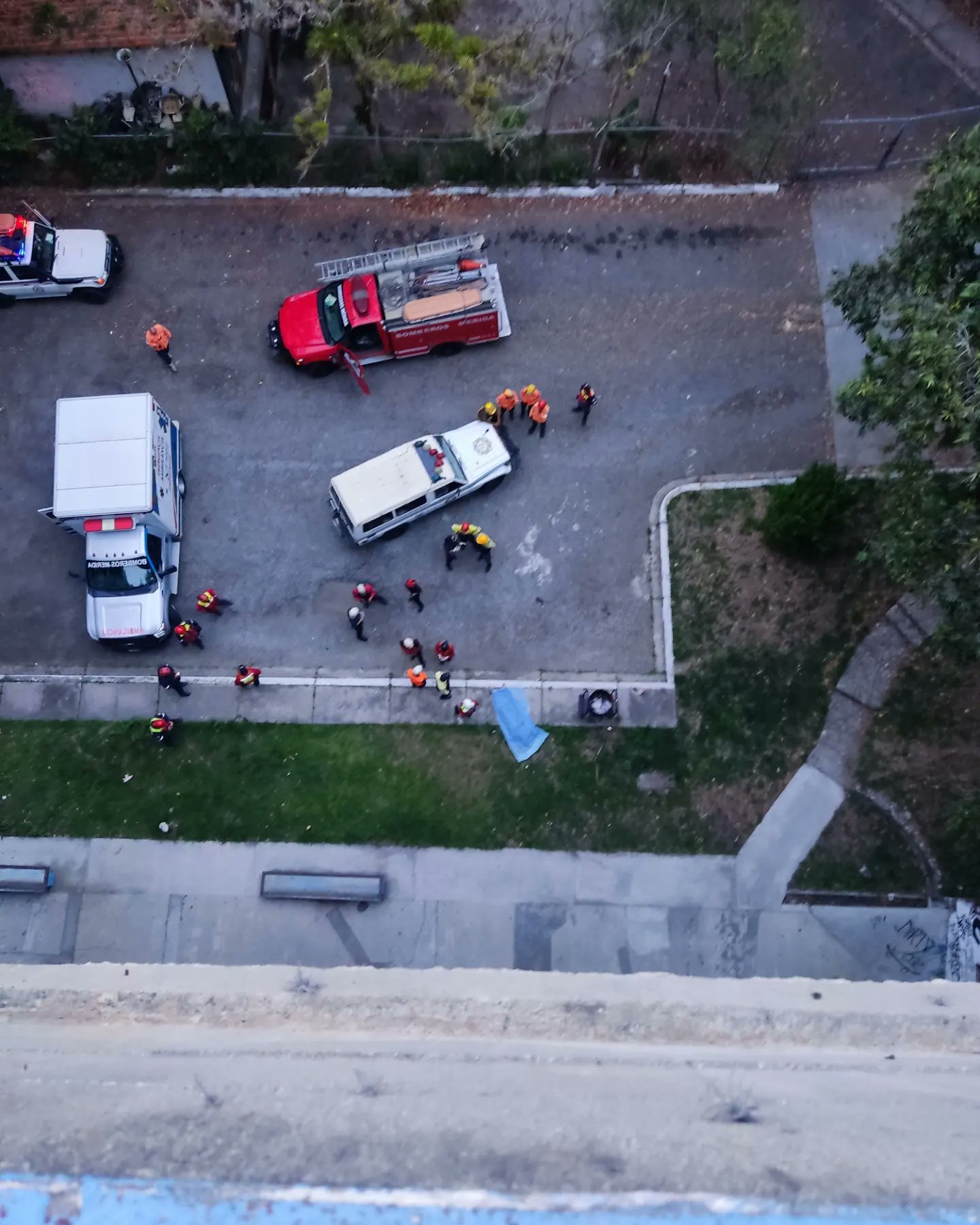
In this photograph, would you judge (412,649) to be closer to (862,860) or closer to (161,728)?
(161,728)

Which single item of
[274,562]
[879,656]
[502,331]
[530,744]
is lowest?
[530,744]

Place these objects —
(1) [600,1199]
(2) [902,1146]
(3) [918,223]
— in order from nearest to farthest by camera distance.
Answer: (1) [600,1199], (2) [902,1146], (3) [918,223]

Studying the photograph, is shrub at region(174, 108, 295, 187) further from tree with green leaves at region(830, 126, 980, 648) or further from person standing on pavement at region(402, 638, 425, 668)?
tree with green leaves at region(830, 126, 980, 648)

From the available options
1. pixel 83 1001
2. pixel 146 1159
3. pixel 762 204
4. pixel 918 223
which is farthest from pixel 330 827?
pixel 762 204

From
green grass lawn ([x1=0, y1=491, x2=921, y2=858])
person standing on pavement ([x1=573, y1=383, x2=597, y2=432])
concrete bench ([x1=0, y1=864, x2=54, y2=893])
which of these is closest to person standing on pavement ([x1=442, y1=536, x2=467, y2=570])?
green grass lawn ([x1=0, y1=491, x2=921, y2=858])

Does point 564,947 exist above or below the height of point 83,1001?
below

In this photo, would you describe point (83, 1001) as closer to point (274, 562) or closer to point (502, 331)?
point (274, 562)

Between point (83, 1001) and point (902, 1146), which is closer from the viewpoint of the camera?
point (902, 1146)

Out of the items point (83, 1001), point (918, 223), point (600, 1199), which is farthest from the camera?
point (918, 223)
